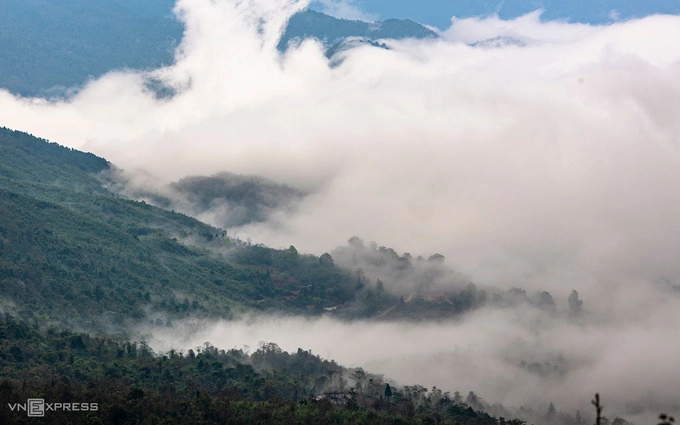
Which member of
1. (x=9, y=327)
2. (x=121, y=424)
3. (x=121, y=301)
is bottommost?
(x=121, y=424)

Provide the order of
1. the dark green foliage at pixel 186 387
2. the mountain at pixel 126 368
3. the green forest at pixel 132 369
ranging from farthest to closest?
the green forest at pixel 132 369, the mountain at pixel 126 368, the dark green foliage at pixel 186 387

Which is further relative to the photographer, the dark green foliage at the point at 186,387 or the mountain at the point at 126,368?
the mountain at the point at 126,368

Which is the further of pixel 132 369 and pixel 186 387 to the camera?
pixel 132 369

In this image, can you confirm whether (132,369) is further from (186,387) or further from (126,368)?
(186,387)

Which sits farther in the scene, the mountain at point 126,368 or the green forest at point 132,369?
the green forest at point 132,369

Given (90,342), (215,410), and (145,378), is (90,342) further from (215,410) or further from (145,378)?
(215,410)

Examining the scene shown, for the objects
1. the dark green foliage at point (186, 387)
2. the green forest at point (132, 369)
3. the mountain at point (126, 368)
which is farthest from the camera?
the green forest at point (132, 369)

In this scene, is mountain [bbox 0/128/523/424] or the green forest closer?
mountain [bbox 0/128/523/424]

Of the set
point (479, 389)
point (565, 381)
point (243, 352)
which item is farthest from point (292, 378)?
point (565, 381)

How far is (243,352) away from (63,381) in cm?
5393

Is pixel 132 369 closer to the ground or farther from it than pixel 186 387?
farther from it

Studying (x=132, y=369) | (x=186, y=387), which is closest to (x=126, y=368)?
(x=132, y=369)

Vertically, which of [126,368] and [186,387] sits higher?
[126,368]

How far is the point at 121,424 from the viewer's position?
118562 mm
